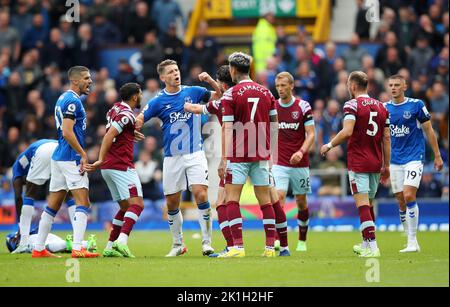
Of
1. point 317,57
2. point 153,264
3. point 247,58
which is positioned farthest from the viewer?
point 317,57

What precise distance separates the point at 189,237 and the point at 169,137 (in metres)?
6.07

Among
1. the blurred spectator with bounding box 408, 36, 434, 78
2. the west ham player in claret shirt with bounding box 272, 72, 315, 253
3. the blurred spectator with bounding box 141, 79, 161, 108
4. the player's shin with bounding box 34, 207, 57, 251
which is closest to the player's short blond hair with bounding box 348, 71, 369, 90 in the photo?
the west ham player in claret shirt with bounding box 272, 72, 315, 253

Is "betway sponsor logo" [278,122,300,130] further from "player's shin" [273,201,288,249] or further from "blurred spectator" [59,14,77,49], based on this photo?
"blurred spectator" [59,14,77,49]

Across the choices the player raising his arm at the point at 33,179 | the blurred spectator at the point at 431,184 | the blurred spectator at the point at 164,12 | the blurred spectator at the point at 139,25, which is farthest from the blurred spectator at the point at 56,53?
the player raising his arm at the point at 33,179

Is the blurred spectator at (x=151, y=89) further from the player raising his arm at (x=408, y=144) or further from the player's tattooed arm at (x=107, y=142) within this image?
the player's tattooed arm at (x=107, y=142)

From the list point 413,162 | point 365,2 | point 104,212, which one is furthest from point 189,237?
point 365,2

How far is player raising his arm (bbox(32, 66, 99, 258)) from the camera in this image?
44.6 ft

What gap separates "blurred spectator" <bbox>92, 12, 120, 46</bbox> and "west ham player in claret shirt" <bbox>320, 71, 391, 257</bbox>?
51.9 feet

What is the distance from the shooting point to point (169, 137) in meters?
14.5

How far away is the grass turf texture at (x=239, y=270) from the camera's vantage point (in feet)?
34.3

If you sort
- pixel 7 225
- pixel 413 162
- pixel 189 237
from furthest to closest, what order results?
1. pixel 7 225
2. pixel 189 237
3. pixel 413 162

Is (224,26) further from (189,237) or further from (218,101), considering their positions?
(218,101)

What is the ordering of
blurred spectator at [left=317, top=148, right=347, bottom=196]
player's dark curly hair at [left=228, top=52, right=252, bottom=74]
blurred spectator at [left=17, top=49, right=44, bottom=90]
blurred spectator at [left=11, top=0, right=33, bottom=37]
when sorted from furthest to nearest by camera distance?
blurred spectator at [left=11, top=0, right=33, bottom=37] → blurred spectator at [left=17, top=49, right=44, bottom=90] → blurred spectator at [left=317, top=148, right=347, bottom=196] → player's dark curly hair at [left=228, top=52, right=252, bottom=74]

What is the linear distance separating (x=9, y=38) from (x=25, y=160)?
43.6ft
